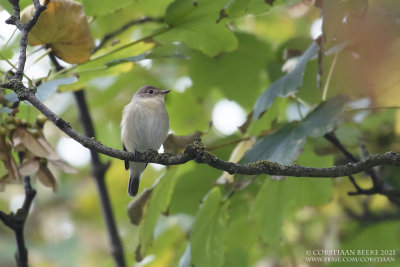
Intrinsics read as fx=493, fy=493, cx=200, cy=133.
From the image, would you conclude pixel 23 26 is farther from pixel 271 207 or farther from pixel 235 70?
pixel 235 70

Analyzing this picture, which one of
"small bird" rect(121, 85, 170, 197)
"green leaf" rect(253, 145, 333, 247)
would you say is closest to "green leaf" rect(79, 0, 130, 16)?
"small bird" rect(121, 85, 170, 197)

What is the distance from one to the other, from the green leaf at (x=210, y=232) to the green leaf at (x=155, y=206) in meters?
0.25

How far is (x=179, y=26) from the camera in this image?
2.93 meters

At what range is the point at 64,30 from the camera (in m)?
2.66

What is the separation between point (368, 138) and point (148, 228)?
76.9 inches

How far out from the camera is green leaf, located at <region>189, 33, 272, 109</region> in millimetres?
3699

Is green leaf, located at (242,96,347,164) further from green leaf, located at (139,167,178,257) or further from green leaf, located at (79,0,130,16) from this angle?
green leaf, located at (79,0,130,16)

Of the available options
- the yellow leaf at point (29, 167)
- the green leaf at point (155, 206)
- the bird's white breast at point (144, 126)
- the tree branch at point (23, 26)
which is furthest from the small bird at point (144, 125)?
the tree branch at point (23, 26)

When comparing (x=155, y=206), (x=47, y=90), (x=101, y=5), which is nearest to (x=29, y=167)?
(x=47, y=90)

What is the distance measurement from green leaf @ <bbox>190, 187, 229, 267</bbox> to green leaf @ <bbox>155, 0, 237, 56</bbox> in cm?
95

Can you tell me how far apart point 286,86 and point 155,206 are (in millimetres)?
1002

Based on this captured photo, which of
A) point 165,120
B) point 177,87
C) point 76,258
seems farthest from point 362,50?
point 76,258

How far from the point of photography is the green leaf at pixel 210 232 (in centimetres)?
275

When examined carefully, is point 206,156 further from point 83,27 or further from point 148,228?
point 83,27
